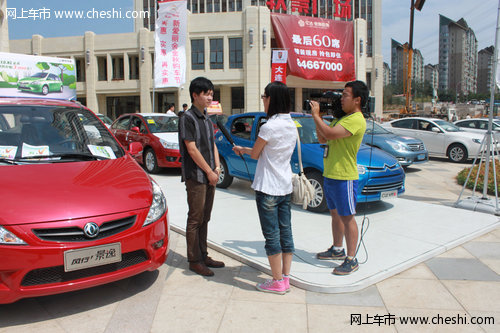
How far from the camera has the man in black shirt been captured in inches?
145

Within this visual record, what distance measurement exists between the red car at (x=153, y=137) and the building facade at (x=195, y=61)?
20.2 meters

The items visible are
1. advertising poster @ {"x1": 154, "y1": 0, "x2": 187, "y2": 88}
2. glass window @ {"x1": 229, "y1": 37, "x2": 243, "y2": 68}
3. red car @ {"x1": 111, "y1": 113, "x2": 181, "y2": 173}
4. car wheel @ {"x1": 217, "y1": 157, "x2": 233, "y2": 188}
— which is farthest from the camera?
glass window @ {"x1": 229, "y1": 37, "x2": 243, "y2": 68}

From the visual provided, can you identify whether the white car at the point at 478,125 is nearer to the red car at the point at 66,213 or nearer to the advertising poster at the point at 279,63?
the advertising poster at the point at 279,63

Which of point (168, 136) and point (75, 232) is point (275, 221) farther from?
point (168, 136)

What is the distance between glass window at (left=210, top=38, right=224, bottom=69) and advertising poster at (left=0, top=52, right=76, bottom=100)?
2593 centimetres

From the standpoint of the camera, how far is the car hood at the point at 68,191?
2.89 m

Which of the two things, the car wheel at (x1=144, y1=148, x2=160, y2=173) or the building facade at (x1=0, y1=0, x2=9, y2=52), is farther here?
the building facade at (x1=0, y1=0, x2=9, y2=52)

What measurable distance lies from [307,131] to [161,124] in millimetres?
4974

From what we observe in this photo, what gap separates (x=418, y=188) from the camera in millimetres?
8781

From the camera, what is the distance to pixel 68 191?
124 inches

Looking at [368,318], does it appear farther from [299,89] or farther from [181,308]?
[299,89]

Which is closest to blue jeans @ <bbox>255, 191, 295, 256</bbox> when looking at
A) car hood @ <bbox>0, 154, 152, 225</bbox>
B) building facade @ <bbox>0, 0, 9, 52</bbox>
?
car hood @ <bbox>0, 154, 152, 225</bbox>

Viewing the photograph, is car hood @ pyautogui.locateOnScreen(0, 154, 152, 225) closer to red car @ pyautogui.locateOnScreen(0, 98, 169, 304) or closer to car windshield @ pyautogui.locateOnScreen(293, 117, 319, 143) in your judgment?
red car @ pyautogui.locateOnScreen(0, 98, 169, 304)

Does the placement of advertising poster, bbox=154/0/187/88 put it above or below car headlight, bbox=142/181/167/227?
above
